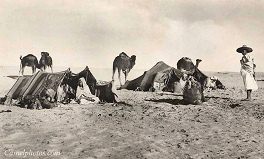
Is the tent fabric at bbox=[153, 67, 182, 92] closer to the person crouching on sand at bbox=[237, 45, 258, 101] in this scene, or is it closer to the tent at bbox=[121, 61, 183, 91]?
the tent at bbox=[121, 61, 183, 91]

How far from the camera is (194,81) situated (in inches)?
505

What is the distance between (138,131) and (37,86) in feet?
16.7

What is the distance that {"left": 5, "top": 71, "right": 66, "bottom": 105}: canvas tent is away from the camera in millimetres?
13023

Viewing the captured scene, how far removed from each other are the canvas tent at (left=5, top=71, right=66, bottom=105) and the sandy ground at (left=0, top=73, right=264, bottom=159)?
814mm

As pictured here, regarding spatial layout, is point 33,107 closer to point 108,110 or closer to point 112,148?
point 108,110

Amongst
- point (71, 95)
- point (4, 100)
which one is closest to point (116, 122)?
point (71, 95)

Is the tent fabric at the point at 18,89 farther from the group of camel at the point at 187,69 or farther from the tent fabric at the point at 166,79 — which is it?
the tent fabric at the point at 166,79

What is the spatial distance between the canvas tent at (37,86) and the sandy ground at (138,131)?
0.81 m

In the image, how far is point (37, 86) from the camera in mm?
13211

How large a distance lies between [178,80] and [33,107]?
721cm

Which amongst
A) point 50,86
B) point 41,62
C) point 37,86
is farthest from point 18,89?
point 41,62

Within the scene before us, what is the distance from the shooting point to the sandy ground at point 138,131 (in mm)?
7746

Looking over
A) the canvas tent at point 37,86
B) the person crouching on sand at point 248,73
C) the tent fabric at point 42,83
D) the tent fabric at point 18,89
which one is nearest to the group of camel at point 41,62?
the tent fabric at point 18,89

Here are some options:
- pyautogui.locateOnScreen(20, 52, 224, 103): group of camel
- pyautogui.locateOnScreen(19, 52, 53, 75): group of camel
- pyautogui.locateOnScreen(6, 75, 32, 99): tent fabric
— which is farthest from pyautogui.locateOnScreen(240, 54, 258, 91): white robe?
pyautogui.locateOnScreen(19, 52, 53, 75): group of camel
